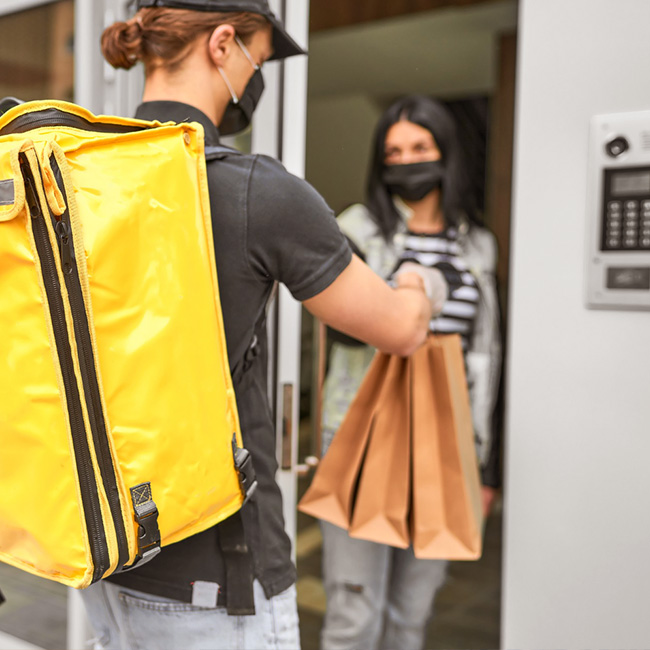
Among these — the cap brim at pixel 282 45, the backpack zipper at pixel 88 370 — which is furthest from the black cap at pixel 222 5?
the backpack zipper at pixel 88 370

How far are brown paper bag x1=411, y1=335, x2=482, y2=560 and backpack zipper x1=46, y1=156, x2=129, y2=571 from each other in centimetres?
70

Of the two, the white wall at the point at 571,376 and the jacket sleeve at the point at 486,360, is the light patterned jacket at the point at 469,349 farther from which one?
the white wall at the point at 571,376

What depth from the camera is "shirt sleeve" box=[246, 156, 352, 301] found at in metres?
0.88

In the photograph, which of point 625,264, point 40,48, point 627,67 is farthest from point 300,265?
point 40,48

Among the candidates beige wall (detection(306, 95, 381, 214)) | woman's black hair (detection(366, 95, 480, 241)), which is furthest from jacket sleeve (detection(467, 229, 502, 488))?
beige wall (detection(306, 95, 381, 214))

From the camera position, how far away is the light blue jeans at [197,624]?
958 mm

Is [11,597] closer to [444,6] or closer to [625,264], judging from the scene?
[625,264]

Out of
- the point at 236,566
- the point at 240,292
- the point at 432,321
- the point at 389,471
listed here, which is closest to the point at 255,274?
the point at 240,292

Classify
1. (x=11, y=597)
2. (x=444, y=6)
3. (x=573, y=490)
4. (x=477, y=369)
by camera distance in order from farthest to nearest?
(x=444, y=6), (x=11, y=597), (x=477, y=369), (x=573, y=490)

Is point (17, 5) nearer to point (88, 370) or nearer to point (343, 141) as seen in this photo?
point (88, 370)

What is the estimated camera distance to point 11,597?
2375mm

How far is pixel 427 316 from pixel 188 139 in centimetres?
45

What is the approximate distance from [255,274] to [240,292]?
0.03 meters

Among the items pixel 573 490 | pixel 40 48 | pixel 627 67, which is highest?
pixel 40 48
